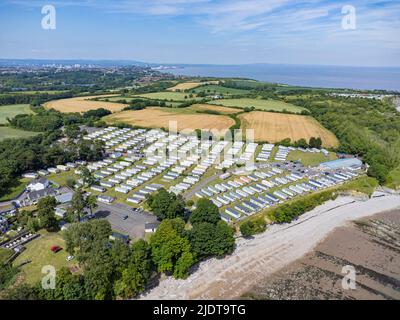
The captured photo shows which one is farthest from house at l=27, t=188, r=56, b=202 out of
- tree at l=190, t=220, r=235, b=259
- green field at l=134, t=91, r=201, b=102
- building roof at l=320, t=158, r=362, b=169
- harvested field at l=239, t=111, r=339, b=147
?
green field at l=134, t=91, r=201, b=102

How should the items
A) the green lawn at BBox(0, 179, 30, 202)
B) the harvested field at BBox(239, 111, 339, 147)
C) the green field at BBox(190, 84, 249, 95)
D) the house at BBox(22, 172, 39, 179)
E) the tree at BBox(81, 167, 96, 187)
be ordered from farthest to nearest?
the green field at BBox(190, 84, 249, 95)
the harvested field at BBox(239, 111, 339, 147)
the house at BBox(22, 172, 39, 179)
the tree at BBox(81, 167, 96, 187)
the green lawn at BBox(0, 179, 30, 202)

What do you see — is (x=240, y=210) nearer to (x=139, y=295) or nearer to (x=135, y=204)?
(x=135, y=204)

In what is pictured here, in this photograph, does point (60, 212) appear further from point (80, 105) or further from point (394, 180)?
point (80, 105)

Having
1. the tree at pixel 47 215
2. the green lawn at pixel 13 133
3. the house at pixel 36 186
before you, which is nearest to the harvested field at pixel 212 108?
the green lawn at pixel 13 133

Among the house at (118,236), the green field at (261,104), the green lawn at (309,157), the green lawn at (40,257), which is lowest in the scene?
the green lawn at (40,257)

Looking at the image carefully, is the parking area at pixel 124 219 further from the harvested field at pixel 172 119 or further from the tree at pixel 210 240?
the harvested field at pixel 172 119

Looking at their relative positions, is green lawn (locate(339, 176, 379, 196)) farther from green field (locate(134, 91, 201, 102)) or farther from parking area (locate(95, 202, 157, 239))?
green field (locate(134, 91, 201, 102))
